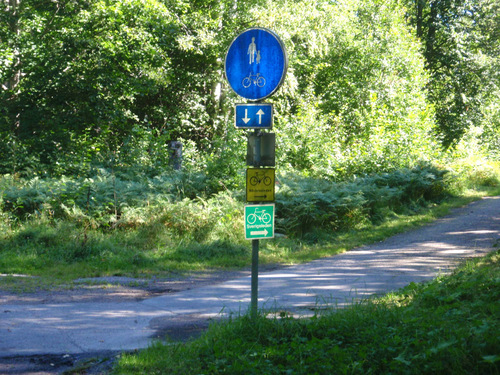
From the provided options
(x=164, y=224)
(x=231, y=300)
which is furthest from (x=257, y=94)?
(x=164, y=224)

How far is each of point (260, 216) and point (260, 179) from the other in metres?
0.42

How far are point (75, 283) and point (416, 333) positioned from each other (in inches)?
234

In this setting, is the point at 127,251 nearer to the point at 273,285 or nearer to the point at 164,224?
the point at 164,224

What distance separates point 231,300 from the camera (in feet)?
25.6

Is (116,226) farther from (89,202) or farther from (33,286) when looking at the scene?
(33,286)

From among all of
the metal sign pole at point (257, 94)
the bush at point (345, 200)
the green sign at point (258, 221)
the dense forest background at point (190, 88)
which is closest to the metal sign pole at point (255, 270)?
the metal sign pole at point (257, 94)

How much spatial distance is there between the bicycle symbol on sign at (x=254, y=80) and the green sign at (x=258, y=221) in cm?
134

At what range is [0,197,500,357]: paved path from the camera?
19.8ft

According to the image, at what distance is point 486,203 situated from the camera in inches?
729

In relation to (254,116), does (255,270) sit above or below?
below

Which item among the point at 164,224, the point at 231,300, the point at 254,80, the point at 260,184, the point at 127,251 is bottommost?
the point at 231,300

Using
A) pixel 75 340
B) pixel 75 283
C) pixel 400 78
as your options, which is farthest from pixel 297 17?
pixel 75 340

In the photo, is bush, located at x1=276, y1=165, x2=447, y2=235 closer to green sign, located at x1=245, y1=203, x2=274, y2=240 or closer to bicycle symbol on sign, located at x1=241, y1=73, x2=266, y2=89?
green sign, located at x1=245, y1=203, x2=274, y2=240

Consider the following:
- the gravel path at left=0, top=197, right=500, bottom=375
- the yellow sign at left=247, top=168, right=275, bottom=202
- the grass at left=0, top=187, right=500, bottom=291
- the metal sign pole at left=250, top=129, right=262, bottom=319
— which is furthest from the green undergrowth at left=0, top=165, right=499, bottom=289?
the yellow sign at left=247, top=168, right=275, bottom=202
